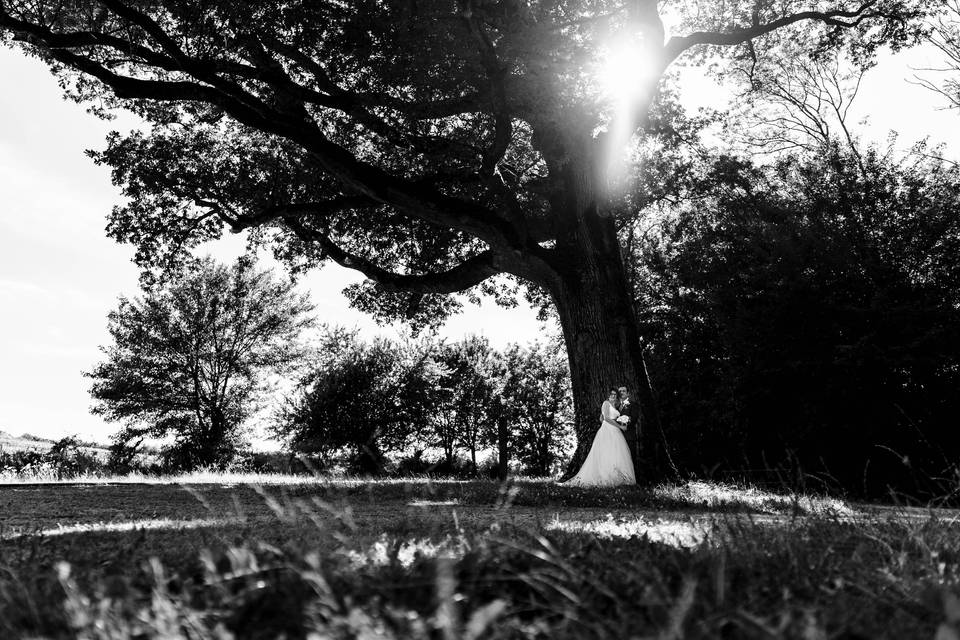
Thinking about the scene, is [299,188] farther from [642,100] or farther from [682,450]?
[682,450]

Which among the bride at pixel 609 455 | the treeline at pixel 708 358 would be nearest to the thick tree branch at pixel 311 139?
the bride at pixel 609 455

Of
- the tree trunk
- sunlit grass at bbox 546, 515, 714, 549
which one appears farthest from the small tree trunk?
sunlit grass at bbox 546, 515, 714, 549

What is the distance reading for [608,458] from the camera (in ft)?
46.6

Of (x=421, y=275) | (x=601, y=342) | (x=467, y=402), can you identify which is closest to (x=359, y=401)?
(x=467, y=402)

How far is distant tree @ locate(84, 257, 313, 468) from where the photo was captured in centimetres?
3241

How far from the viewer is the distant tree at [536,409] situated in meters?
33.4

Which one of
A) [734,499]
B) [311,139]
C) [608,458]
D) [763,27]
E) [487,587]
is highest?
[763,27]

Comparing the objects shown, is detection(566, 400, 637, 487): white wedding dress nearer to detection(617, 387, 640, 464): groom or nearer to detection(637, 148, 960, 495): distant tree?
detection(617, 387, 640, 464): groom

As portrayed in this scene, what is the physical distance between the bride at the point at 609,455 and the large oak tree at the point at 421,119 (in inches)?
29.4

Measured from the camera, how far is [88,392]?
106 feet

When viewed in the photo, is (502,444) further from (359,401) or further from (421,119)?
(421,119)

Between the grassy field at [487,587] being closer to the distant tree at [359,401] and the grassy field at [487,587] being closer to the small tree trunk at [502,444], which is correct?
the distant tree at [359,401]

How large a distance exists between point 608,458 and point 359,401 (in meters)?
16.8

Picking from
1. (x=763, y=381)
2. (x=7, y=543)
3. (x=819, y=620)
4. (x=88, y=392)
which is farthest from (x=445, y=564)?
(x=88, y=392)
